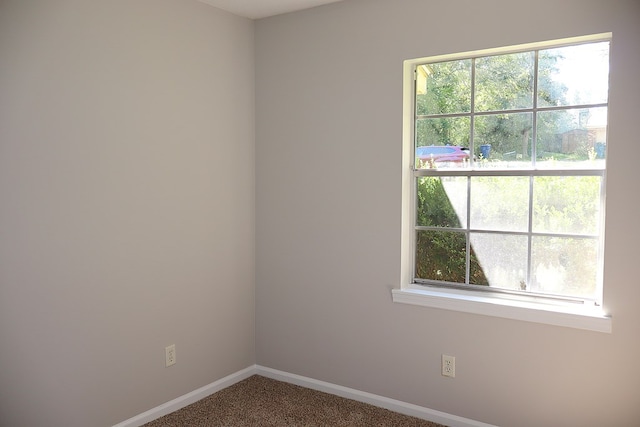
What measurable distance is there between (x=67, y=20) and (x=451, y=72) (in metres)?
2.07

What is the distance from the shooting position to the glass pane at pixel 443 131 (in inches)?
119

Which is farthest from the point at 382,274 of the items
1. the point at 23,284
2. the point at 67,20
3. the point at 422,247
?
the point at 67,20

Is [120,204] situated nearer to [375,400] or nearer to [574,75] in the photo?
[375,400]

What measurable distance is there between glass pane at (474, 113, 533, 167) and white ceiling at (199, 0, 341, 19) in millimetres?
1254

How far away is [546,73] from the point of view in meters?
2.77

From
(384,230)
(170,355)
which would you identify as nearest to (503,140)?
(384,230)

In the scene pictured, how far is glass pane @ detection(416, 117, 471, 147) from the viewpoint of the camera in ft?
9.93

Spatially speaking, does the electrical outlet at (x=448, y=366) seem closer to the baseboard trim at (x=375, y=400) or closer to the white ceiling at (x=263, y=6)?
the baseboard trim at (x=375, y=400)

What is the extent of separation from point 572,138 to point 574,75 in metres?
0.32

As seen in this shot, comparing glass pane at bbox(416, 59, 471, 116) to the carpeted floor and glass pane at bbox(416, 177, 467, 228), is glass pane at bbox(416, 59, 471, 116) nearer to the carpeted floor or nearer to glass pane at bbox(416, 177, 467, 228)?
glass pane at bbox(416, 177, 467, 228)

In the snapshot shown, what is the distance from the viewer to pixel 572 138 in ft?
8.92

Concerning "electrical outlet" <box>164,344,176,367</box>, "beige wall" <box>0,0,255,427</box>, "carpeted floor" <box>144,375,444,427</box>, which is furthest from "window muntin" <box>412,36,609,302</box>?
"electrical outlet" <box>164,344,176,367</box>

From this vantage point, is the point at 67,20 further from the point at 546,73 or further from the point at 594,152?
the point at 594,152

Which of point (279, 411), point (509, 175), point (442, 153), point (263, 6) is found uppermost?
point (263, 6)
